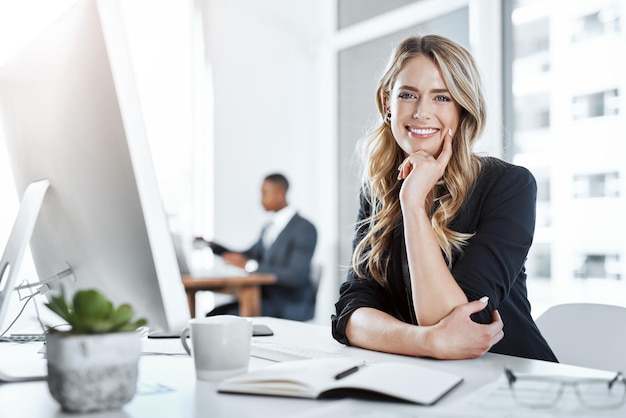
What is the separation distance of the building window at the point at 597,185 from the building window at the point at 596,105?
294 mm

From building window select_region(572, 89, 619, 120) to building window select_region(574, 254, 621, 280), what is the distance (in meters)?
0.68

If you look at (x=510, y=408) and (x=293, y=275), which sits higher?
(x=510, y=408)

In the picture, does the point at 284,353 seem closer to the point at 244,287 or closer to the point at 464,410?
the point at 464,410

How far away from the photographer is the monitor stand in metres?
0.87

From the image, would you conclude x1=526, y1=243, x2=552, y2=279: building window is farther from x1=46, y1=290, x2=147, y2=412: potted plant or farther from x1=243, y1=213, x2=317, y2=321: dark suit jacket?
x1=46, y1=290, x2=147, y2=412: potted plant

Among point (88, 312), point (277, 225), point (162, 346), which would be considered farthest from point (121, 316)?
point (277, 225)

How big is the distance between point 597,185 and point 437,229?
1955mm

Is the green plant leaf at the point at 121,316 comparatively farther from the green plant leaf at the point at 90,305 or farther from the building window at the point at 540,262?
the building window at the point at 540,262

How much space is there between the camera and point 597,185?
2992mm

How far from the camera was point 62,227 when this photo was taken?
0.95 meters

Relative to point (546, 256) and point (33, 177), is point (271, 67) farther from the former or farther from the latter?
point (33, 177)

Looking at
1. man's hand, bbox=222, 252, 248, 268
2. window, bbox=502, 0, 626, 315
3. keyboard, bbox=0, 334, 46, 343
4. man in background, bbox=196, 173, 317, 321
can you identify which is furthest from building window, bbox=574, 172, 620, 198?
keyboard, bbox=0, 334, 46, 343

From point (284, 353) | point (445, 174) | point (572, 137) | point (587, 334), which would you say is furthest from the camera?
point (572, 137)

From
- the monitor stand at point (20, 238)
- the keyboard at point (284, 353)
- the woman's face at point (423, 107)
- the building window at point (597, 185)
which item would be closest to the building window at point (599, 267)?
the building window at point (597, 185)
